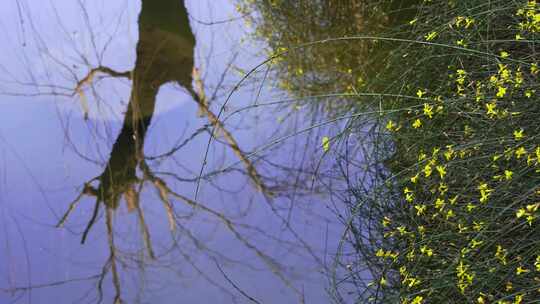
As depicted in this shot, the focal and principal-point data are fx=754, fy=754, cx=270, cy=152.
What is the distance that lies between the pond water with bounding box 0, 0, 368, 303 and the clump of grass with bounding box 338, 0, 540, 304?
0.23 metres

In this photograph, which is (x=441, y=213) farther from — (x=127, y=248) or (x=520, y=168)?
(x=127, y=248)

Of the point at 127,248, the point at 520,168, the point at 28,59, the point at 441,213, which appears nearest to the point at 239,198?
the point at 127,248

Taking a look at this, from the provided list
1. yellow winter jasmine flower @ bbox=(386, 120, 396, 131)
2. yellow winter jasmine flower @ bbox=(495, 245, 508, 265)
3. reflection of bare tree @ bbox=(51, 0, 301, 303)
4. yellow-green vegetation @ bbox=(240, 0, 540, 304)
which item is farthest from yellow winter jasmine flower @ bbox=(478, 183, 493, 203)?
reflection of bare tree @ bbox=(51, 0, 301, 303)

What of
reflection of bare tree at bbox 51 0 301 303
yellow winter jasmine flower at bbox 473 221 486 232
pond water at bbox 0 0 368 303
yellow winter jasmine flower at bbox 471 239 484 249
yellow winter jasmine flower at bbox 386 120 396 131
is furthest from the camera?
reflection of bare tree at bbox 51 0 301 303

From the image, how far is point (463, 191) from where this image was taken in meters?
1.79

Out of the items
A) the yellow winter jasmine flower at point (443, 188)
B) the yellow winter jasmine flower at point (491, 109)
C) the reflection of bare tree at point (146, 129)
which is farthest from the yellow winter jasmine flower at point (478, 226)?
the reflection of bare tree at point (146, 129)

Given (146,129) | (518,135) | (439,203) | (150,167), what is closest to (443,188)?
(439,203)

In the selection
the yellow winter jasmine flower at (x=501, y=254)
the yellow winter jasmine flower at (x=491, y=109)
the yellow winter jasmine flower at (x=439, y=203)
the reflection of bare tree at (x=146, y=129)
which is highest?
the reflection of bare tree at (x=146, y=129)

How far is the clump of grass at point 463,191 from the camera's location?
165 centimetres

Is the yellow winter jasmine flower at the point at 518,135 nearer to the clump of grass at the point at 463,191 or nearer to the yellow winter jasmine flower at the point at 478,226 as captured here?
the clump of grass at the point at 463,191

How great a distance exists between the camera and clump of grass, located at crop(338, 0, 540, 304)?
165cm

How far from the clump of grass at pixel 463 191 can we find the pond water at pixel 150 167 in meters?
0.23

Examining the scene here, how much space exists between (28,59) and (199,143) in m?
0.95

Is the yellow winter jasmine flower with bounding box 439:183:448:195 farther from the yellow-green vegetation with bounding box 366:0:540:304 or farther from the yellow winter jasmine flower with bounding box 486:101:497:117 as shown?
the yellow winter jasmine flower with bounding box 486:101:497:117
